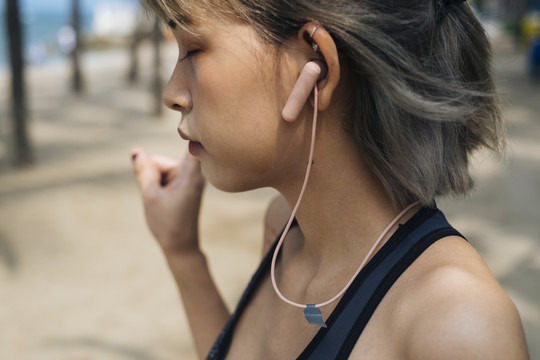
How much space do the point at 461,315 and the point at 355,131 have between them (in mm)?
404

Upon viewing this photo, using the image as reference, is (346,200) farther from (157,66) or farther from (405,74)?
(157,66)

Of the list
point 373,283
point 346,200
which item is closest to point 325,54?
point 346,200

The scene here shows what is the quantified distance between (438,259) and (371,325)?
0.51 feet

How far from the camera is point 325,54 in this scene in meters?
1.02

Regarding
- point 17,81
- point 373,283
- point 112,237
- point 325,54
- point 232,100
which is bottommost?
point 112,237

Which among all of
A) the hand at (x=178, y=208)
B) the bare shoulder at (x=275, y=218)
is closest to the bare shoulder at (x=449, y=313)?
the bare shoulder at (x=275, y=218)

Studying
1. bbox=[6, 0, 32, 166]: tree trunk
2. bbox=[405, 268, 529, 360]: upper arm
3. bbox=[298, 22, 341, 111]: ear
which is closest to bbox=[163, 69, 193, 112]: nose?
bbox=[298, 22, 341, 111]: ear

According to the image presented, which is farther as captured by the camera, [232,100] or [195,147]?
[195,147]

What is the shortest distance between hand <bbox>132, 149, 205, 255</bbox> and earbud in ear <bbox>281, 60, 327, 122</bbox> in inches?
25.0

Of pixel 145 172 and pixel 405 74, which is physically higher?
pixel 405 74

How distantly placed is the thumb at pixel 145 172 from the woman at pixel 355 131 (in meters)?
0.56

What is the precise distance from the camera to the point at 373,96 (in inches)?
42.1

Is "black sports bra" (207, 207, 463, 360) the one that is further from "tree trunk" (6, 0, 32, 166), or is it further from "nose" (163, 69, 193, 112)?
"tree trunk" (6, 0, 32, 166)

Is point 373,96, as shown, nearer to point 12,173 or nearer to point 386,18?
point 386,18
